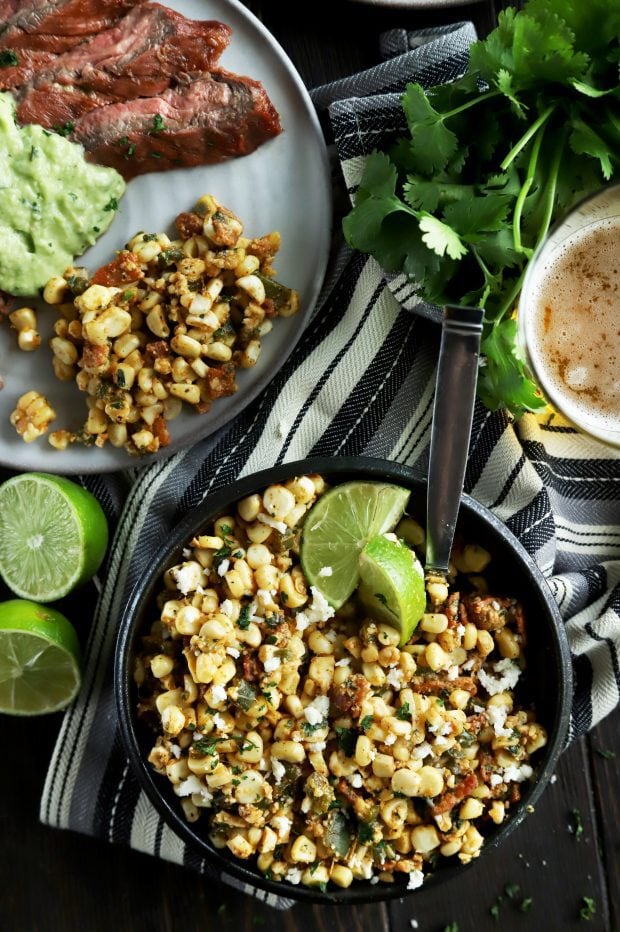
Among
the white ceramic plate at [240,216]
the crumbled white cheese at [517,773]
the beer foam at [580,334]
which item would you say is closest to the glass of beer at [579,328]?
the beer foam at [580,334]

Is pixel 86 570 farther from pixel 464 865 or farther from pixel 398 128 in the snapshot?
pixel 398 128

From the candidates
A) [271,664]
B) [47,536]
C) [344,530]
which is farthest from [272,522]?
[47,536]

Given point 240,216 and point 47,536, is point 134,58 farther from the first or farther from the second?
point 47,536

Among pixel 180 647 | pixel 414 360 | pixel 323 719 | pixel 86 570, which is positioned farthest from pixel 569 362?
pixel 86 570

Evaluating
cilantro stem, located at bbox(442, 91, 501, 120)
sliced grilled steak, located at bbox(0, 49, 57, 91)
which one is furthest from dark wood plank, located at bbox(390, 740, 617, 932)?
sliced grilled steak, located at bbox(0, 49, 57, 91)

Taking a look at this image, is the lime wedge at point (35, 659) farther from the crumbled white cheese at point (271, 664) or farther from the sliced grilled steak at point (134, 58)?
the sliced grilled steak at point (134, 58)
